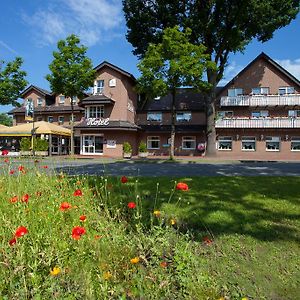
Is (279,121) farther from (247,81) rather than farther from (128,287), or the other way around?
(128,287)

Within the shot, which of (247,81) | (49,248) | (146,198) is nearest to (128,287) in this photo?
(49,248)

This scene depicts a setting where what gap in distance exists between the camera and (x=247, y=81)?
36469 millimetres

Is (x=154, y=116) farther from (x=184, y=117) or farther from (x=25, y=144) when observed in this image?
(x=25, y=144)

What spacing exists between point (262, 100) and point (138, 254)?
3485 cm

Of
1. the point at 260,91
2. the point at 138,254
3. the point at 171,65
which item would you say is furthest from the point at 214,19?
the point at 138,254

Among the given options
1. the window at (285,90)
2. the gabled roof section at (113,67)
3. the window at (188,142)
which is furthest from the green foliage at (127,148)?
the window at (285,90)

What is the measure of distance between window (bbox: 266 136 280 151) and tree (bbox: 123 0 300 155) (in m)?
11.0

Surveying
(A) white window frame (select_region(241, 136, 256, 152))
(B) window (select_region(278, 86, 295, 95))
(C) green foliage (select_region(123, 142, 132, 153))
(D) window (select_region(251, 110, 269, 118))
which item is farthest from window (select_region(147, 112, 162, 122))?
(B) window (select_region(278, 86, 295, 95))

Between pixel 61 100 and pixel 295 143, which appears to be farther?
pixel 61 100

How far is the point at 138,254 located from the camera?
3.00m

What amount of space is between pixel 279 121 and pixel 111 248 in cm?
3447

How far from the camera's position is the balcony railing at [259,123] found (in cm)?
3359

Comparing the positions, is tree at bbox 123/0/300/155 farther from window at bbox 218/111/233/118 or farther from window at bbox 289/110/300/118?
window at bbox 289/110/300/118

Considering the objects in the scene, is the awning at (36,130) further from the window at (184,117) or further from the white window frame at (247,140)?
the white window frame at (247,140)
